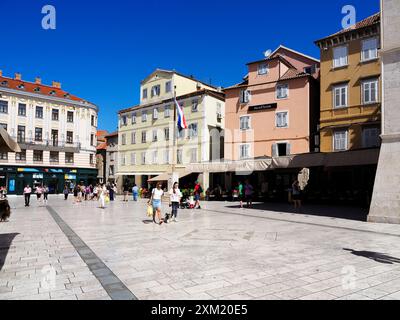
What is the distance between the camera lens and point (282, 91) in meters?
28.0

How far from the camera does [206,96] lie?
33688 millimetres

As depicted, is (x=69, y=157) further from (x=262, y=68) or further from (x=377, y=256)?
(x=377, y=256)

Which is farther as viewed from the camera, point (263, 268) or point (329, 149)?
point (329, 149)

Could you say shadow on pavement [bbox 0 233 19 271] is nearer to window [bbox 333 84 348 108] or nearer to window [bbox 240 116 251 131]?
window [bbox 333 84 348 108]

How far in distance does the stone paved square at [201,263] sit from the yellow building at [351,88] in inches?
527

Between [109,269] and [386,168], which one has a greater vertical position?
[386,168]

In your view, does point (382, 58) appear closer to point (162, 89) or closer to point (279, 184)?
point (279, 184)

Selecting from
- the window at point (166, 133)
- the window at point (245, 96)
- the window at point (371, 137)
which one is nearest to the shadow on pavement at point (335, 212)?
the window at point (371, 137)

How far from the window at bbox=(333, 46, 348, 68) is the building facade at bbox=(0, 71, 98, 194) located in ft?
120

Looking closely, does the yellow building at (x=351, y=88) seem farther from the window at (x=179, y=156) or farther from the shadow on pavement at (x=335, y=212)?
the window at (x=179, y=156)
